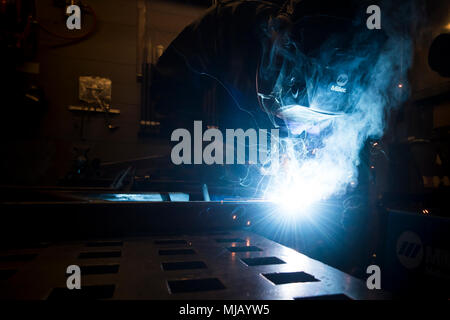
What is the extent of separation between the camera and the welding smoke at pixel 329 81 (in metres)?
1.06

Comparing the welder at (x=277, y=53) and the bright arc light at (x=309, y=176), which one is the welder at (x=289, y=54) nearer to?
the welder at (x=277, y=53)

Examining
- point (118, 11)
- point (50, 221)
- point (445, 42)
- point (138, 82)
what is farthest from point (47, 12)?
point (445, 42)

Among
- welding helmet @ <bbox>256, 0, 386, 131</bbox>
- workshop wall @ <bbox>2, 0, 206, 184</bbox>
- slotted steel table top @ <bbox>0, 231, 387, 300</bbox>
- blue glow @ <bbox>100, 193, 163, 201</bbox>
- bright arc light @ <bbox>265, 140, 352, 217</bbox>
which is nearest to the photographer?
slotted steel table top @ <bbox>0, 231, 387, 300</bbox>

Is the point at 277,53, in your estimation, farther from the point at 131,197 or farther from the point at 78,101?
the point at 78,101

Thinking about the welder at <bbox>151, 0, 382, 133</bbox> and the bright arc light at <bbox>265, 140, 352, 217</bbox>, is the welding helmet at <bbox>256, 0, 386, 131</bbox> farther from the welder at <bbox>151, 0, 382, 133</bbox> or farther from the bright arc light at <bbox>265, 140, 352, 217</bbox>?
the bright arc light at <bbox>265, 140, 352, 217</bbox>

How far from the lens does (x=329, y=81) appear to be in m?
1.15

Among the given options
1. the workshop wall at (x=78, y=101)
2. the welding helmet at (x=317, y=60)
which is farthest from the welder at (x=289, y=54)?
the workshop wall at (x=78, y=101)

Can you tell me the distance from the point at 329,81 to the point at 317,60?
0.34ft

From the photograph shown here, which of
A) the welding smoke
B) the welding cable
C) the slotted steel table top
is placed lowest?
the slotted steel table top

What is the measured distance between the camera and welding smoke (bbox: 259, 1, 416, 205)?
3.47 ft

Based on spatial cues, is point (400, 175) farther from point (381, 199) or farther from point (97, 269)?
point (97, 269)

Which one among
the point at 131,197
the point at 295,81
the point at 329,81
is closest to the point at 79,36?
the point at 131,197

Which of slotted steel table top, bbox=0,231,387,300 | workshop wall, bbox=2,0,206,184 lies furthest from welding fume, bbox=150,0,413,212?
slotted steel table top, bbox=0,231,387,300
